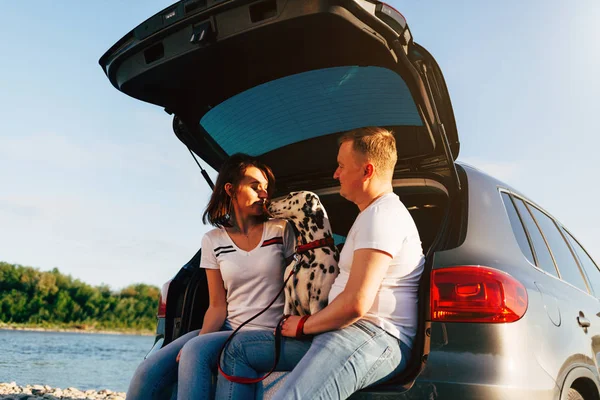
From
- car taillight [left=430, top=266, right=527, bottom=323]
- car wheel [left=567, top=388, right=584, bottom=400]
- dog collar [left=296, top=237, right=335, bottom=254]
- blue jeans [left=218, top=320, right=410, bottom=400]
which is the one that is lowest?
car wheel [left=567, top=388, right=584, bottom=400]

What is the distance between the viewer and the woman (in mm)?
2271

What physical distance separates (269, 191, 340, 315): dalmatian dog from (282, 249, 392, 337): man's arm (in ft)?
0.84

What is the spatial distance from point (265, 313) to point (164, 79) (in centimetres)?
122

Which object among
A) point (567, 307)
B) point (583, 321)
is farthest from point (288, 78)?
point (583, 321)

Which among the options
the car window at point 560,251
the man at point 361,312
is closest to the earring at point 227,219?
the man at point 361,312

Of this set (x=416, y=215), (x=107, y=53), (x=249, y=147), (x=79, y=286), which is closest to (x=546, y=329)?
(x=416, y=215)

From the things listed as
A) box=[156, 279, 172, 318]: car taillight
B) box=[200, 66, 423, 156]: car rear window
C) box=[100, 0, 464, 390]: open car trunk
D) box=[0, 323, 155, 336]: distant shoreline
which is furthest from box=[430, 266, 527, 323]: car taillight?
box=[0, 323, 155, 336]: distant shoreline

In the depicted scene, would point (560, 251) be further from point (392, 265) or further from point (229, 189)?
point (229, 189)

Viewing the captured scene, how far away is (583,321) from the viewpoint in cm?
274

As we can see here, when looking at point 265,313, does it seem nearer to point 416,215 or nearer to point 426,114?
point 426,114

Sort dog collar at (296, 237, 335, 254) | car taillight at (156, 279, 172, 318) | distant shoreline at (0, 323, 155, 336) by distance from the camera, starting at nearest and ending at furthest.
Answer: dog collar at (296, 237, 335, 254) → car taillight at (156, 279, 172, 318) → distant shoreline at (0, 323, 155, 336)

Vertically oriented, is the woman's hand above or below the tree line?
above

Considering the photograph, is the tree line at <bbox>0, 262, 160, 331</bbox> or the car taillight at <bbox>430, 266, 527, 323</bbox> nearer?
the car taillight at <bbox>430, 266, 527, 323</bbox>

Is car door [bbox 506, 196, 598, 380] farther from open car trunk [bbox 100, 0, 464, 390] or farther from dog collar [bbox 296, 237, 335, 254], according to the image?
dog collar [bbox 296, 237, 335, 254]
